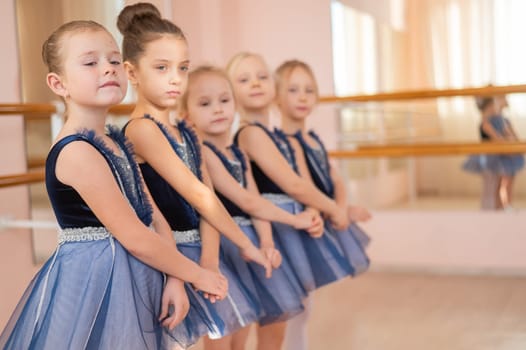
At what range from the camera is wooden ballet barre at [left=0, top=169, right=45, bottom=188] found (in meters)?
2.10

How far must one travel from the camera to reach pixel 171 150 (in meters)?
1.56

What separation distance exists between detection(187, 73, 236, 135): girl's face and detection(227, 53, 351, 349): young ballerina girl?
0.26 m

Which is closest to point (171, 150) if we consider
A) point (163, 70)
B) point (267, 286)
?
point (163, 70)

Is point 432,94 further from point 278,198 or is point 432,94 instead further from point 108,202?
point 108,202

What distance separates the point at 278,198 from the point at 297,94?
0.32m

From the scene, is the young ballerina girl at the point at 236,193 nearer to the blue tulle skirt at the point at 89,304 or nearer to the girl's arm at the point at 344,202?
the girl's arm at the point at 344,202

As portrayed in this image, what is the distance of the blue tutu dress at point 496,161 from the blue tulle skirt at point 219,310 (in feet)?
8.09

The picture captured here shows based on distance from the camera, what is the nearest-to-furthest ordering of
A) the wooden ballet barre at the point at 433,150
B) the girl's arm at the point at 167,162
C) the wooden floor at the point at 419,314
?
the girl's arm at the point at 167,162 < the wooden floor at the point at 419,314 < the wooden ballet barre at the point at 433,150

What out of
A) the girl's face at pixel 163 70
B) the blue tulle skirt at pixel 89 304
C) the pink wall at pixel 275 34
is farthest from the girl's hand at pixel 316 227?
the pink wall at pixel 275 34

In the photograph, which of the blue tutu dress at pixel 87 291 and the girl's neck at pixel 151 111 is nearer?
the blue tutu dress at pixel 87 291

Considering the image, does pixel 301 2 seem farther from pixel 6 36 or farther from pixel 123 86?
pixel 123 86

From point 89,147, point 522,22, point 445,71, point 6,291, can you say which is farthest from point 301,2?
point 89,147

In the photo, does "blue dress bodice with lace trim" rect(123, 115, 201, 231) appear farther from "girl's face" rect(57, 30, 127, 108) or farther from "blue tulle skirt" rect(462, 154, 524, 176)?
"blue tulle skirt" rect(462, 154, 524, 176)

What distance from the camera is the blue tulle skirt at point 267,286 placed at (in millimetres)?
1821
